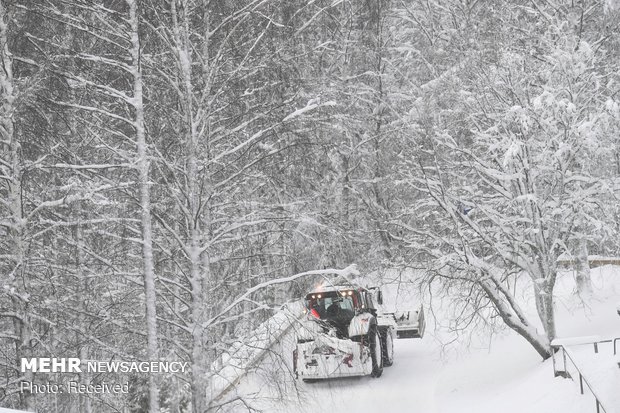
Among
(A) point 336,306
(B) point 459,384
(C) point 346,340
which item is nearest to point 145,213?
(C) point 346,340

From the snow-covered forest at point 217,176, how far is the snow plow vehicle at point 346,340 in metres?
0.83

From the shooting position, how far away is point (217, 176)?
37.1 ft

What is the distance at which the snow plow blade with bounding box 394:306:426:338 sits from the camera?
16.1 m

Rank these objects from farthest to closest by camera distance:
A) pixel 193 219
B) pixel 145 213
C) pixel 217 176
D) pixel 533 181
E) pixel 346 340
Answer: pixel 533 181 < pixel 346 340 < pixel 217 176 < pixel 193 219 < pixel 145 213

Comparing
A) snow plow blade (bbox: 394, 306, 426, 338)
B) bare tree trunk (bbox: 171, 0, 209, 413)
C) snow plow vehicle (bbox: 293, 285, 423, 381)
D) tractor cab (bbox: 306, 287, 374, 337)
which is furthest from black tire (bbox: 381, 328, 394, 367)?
bare tree trunk (bbox: 171, 0, 209, 413)

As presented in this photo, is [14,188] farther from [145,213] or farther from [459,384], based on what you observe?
[459,384]

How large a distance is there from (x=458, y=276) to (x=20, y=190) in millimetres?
8284

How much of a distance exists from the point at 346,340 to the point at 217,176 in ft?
13.6

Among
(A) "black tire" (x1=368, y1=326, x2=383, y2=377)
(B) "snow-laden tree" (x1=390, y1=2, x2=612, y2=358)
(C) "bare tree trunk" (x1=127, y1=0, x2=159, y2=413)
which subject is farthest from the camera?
(A) "black tire" (x1=368, y1=326, x2=383, y2=377)

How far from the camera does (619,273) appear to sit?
22562mm

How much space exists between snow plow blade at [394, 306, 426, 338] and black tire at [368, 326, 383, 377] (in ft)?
7.89

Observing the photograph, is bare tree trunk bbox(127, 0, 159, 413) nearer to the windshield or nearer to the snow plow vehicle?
the snow plow vehicle

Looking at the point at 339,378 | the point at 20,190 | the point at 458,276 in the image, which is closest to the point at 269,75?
the point at 20,190

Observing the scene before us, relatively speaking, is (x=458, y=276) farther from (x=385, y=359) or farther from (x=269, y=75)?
(x=269, y=75)
